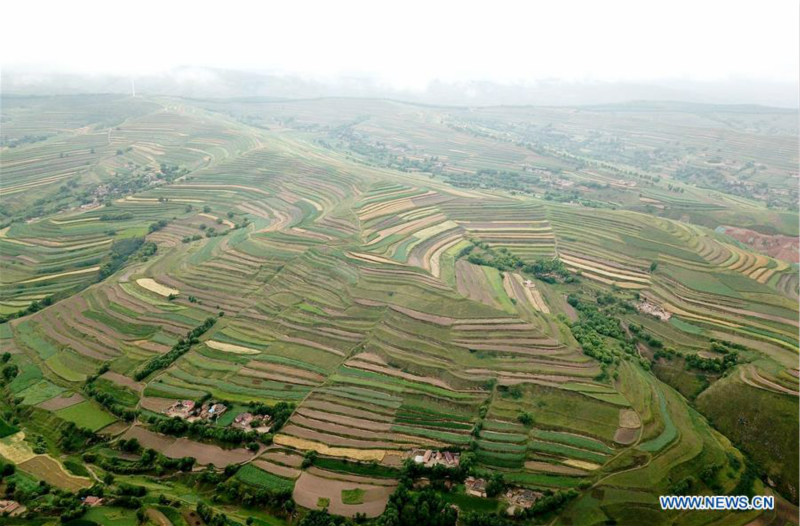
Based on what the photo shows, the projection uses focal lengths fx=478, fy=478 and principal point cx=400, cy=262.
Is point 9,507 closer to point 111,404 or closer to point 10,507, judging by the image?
point 10,507

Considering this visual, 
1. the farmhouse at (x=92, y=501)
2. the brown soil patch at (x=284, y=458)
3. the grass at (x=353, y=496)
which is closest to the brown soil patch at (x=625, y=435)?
the grass at (x=353, y=496)

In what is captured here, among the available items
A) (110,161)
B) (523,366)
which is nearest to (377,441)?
(523,366)

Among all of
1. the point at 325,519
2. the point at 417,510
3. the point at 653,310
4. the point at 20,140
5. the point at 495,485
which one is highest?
the point at 20,140

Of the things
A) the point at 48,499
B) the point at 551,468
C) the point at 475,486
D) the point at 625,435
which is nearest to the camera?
the point at 48,499

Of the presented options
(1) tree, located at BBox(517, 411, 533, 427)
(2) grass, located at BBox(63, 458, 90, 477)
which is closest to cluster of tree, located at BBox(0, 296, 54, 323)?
(2) grass, located at BBox(63, 458, 90, 477)

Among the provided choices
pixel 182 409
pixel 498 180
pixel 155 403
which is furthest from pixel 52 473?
pixel 498 180

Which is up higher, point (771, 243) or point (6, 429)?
point (771, 243)
